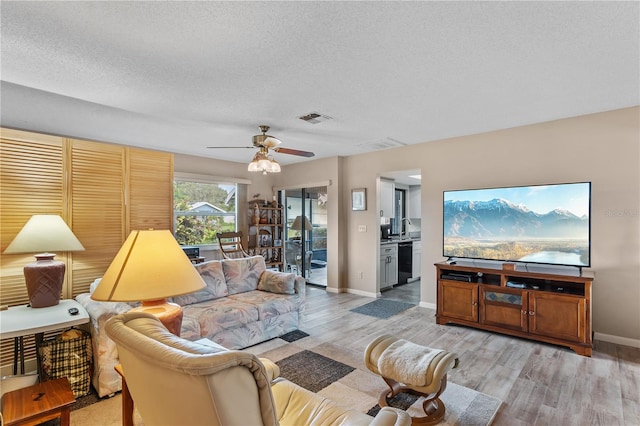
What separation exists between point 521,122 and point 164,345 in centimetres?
427

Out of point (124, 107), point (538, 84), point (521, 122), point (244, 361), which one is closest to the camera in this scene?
point (244, 361)

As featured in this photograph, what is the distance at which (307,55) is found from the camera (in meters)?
2.18

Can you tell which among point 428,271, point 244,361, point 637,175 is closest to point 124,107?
point 244,361

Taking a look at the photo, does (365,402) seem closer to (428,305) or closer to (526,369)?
(526,369)

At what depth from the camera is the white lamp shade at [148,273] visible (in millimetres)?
1541

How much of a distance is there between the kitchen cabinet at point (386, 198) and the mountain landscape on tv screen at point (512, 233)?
5.94ft

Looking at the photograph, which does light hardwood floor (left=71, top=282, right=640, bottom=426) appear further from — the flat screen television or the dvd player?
the flat screen television

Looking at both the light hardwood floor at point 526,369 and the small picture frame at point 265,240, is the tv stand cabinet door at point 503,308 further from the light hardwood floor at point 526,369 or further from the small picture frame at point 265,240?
the small picture frame at point 265,240

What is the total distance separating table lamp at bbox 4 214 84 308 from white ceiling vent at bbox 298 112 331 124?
2.52m

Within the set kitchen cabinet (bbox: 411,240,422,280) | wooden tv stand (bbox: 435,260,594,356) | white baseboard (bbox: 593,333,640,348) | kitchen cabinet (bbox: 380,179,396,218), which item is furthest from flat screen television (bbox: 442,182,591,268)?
kitchen cabinet (bbox: 411,240,422,280)

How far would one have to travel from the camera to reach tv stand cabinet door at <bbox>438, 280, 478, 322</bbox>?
3734 millimetres

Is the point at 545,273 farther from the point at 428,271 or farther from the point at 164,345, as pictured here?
the point at 164,345

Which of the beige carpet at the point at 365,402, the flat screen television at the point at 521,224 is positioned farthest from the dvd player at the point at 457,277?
the beige carpet at the point at 365,402

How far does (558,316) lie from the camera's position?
3.22m
